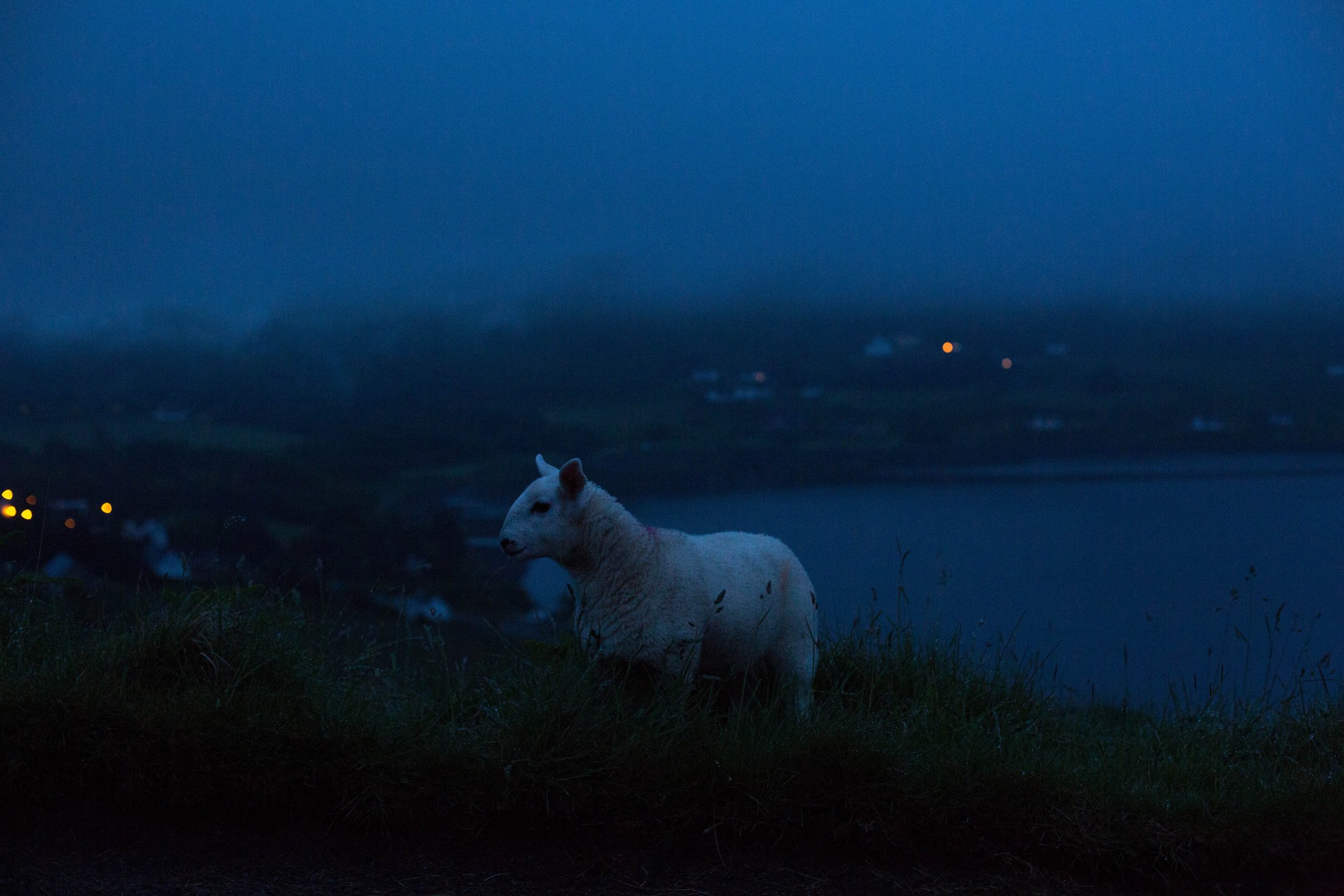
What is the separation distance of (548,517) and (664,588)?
628mm

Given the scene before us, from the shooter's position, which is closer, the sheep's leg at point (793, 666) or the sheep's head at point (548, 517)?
the sheep's head at point (548, 517)

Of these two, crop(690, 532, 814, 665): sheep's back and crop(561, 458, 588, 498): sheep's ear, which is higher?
crop(561, 458, 588, 498): sheep's ear

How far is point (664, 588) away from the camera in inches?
168

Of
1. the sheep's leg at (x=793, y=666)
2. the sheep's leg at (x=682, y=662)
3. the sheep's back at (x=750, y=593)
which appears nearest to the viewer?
the sheep's leg at (x=682, y=662)

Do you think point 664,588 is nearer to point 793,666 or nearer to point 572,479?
point 572,479

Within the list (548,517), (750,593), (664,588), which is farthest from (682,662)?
(548,517)

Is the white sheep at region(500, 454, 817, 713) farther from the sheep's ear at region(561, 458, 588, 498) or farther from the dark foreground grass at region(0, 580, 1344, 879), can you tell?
the dark foreground grass at region(0, 580, 1344, 879)

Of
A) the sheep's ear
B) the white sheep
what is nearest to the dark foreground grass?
the white sheep

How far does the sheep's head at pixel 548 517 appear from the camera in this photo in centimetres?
422

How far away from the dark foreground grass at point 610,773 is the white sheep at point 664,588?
0.22 m

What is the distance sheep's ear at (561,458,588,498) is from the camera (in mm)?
4219

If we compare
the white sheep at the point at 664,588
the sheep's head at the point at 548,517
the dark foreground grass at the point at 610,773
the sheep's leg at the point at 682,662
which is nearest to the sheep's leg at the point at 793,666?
the white sheep at the point at 664,588

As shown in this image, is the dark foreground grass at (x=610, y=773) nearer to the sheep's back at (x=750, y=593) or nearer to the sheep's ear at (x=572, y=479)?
the sheep's back at (x=750, y=593)

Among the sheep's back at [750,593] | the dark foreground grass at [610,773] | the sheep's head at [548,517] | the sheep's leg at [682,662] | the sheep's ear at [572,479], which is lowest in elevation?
the dark foreground grass at [610,773]
